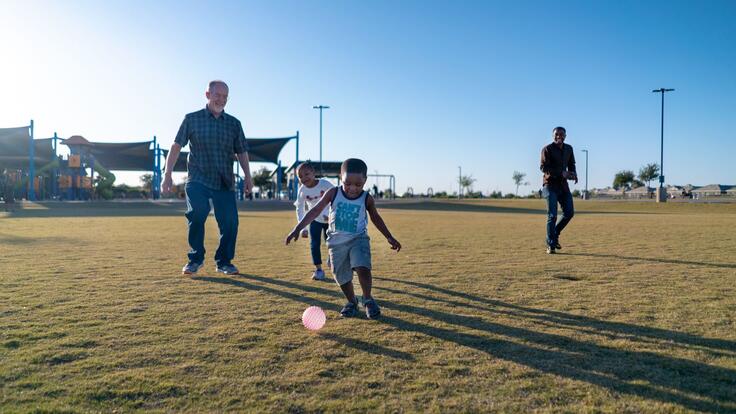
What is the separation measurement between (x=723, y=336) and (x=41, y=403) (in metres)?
3.39

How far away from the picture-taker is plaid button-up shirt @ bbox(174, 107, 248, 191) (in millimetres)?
5082

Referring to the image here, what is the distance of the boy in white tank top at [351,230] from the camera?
11.5ft

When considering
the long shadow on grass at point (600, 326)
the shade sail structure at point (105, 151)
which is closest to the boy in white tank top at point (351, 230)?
the long shadow on grass at point (600, 326)

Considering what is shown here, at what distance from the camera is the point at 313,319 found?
313cm

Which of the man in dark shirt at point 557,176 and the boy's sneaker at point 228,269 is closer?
the boy's sneaker at point 228,269

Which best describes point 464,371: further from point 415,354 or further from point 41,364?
point 41,364

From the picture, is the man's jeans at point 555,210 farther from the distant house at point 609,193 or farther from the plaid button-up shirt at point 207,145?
the distant house at point 609,193

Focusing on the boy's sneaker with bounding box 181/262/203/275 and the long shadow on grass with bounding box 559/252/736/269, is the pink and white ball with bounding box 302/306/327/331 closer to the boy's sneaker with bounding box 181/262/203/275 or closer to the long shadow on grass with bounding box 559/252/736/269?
the boy's sneaker with bounding box 181/262/203/275

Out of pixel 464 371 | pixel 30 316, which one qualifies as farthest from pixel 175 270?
pixel 464 371

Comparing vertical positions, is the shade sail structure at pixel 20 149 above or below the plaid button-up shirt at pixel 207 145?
above

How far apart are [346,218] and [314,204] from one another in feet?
6.08

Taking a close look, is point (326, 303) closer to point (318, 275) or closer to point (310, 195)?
point (318, 275)

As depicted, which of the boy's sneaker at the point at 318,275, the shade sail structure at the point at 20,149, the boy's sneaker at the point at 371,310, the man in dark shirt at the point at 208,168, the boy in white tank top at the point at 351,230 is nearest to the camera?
the boy's sneaker at the point at 371,310

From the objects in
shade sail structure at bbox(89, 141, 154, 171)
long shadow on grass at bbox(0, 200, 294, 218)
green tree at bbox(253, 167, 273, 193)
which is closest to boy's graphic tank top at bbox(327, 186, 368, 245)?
long shadow on grass at bbox(0, 200, 294, 218)
